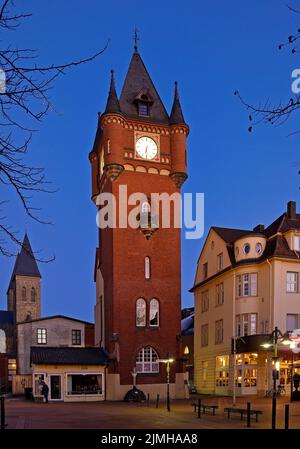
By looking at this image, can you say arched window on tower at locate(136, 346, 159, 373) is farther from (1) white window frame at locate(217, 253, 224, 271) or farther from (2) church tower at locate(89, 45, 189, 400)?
(1) white window frame at locate(217, 253, 224, 271)

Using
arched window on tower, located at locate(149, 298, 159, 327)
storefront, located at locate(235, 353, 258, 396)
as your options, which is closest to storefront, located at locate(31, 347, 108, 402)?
arched window on tower, located at locate(149, 298, 159, 327)

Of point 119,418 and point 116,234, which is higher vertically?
point 116,234

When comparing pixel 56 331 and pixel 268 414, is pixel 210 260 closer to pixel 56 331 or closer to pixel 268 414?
pixel 56 331

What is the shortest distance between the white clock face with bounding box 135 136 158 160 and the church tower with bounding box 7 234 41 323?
54.0m

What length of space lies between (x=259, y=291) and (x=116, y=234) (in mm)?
13291

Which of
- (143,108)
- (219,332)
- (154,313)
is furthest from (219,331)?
(143,108)

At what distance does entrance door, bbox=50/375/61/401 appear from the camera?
139 feet

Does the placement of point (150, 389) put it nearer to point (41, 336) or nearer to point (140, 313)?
point (140, 313)

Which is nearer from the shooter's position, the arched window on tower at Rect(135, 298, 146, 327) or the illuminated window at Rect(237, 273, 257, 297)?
the arched window on tower at Rect(135, 298, 146, 327)

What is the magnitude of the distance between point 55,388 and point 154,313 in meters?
10.3

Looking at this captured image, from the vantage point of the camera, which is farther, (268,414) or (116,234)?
(116,234)

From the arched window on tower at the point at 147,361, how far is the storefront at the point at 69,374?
284 cm
